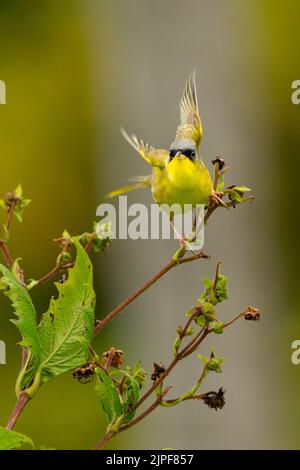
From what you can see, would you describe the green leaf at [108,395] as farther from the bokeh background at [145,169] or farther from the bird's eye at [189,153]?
the bokeh background at [145,169]

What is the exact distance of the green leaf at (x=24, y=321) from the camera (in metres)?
0.47

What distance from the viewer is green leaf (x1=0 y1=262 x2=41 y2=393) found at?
0.47 metres

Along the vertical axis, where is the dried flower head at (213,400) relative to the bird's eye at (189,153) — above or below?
below

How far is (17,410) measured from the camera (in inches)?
17.9

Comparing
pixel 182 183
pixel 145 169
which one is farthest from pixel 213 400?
pixel 145 169

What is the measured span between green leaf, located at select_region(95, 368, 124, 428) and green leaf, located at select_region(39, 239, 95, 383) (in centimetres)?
2

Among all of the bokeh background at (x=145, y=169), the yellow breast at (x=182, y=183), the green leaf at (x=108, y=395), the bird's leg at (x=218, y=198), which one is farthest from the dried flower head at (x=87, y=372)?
the bokeh background at (x=145, y=169)

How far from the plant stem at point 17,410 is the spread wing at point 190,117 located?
11.3 inches

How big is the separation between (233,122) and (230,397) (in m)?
0.80

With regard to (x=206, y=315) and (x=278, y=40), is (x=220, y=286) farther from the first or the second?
(x=278, y=40)

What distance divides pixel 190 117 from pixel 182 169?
0.07 m

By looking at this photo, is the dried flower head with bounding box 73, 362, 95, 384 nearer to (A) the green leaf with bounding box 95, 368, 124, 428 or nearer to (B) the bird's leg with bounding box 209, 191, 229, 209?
(A) the green leaf with bounding box 95, 368, 124, 428

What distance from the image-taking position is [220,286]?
1.74ft

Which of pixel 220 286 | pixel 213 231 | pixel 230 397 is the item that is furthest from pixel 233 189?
pixel 230 397
